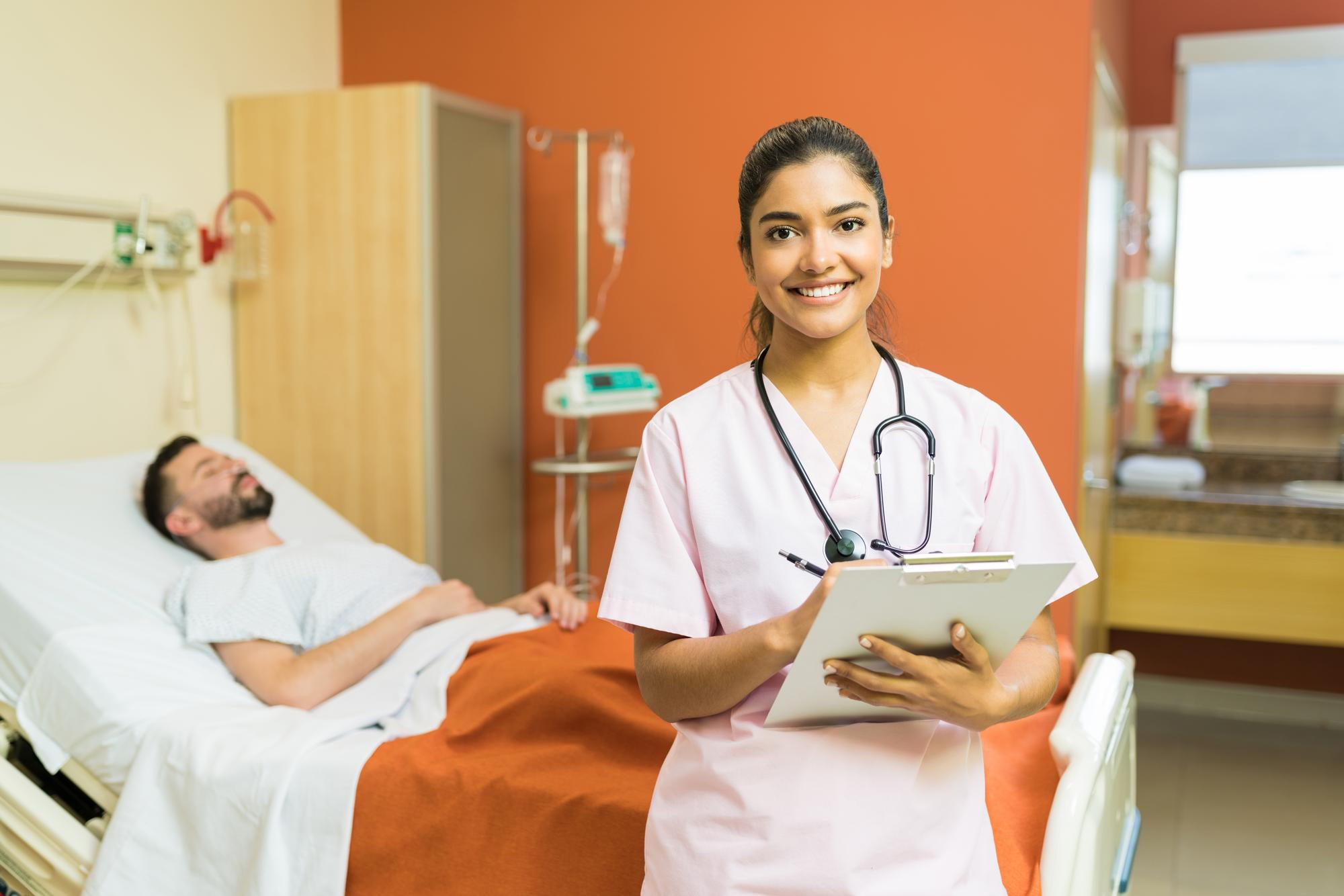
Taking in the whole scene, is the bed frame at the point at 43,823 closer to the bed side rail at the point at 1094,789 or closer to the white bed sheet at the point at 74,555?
the white bed sheet at the point at 74,555

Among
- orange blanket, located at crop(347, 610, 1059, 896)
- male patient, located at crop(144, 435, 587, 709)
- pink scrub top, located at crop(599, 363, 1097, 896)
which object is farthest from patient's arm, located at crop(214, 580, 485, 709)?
pink scrub top, located at crop(599, 363, 1097, 896)

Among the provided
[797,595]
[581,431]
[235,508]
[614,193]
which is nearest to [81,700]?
[235,508]

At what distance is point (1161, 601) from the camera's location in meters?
3.30

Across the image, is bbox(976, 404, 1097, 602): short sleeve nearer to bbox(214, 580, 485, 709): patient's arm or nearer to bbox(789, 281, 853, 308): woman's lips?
bbox(789, 281, 853, 308): woman's lips

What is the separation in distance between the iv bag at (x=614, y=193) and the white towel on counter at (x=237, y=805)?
1.53m

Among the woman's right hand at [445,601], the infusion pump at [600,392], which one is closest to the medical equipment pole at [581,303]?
the infusion pump at [600,392]

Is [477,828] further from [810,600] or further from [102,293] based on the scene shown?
[102,293]

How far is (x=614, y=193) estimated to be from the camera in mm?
3084

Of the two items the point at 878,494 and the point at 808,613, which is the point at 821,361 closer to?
the point at 878,494

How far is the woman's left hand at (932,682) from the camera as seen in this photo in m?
1.02

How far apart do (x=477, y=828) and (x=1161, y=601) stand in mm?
2275

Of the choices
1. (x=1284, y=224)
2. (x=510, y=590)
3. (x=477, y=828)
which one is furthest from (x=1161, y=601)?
(x=477, y=828)

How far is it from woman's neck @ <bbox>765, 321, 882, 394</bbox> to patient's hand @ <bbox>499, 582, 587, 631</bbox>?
49.3 inches

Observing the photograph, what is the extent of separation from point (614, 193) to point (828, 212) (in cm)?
202
